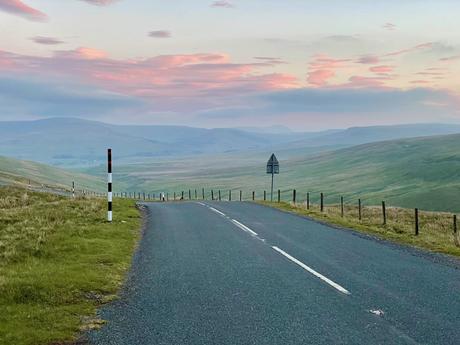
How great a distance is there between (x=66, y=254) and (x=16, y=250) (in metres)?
1.65

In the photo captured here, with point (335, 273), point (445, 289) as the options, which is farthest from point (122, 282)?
point (445, 289)

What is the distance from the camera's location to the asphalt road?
693 centimetres

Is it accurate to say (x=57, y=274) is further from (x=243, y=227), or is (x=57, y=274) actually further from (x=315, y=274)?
(x=243, y=227)

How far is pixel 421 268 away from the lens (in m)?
12.1

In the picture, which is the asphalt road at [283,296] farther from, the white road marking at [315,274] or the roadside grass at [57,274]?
the roadside grass at [57,274]

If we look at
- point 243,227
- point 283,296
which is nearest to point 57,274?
point 283,296

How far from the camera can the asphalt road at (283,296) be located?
693 cm

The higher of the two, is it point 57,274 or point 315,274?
point 57,274

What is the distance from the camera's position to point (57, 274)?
10180 millimetres

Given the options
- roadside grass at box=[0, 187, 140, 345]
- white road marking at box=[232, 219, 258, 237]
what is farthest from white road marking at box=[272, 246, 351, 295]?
roadside grass at box=[0, 187, 140, 345]

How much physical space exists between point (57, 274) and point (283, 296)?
4.65 metres

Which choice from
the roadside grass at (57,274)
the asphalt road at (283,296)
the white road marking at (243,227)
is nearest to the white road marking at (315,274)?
the asphalt road at (283,296)

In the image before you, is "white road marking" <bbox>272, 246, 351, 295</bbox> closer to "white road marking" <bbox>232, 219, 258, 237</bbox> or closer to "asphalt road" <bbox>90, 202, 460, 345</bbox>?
"asphalt road" <bbox>90, 202, 460, 345</bbox>

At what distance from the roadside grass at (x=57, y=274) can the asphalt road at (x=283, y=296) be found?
48 centimetres
